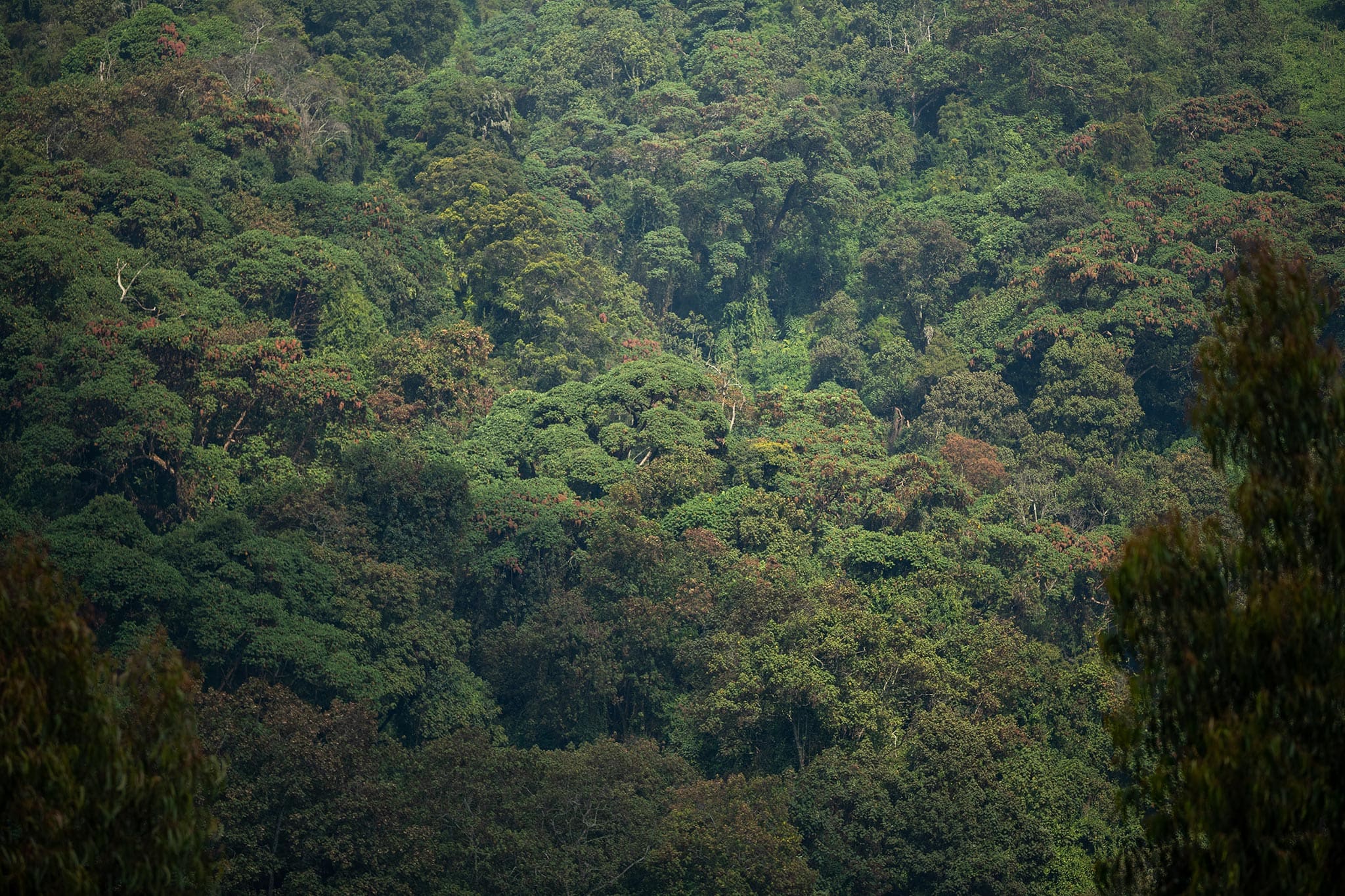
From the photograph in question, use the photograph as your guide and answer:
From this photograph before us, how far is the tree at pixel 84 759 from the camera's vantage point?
10.8 metres

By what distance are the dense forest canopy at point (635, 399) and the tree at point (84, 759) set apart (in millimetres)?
136

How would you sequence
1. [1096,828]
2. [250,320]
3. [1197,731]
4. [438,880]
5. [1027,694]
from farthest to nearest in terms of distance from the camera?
1. [250,320]
2. [1027,694]
3. [1096,828]
4. [438,880]
5. [1197,731]

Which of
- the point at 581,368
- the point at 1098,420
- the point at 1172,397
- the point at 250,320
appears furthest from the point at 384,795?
the point at 1172,397

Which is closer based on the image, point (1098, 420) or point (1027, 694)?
point (1027, 694)

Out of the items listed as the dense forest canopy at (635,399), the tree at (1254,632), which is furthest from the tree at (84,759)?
the tree at (1254,632)

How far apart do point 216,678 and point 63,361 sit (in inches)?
376

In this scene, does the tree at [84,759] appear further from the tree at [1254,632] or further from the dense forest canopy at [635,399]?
the tree at [1254,632]

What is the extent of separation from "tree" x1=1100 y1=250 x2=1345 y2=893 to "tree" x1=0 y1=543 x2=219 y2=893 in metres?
7.81

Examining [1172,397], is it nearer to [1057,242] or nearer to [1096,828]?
[1057,242]

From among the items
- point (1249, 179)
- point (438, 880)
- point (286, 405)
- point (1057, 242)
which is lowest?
point (438, 880)

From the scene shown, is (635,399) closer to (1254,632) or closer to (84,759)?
(84,759)

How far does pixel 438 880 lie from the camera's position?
25625 mm

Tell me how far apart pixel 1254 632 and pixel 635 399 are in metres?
Result: 31.6

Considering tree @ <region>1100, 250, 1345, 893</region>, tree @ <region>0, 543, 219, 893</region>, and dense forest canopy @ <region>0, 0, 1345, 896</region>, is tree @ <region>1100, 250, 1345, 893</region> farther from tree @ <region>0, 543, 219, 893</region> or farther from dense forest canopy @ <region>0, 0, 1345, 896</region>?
tree @ <region>0, 543, 219, 893</region>
